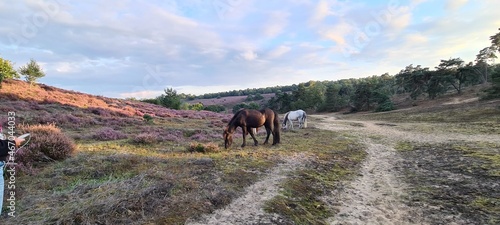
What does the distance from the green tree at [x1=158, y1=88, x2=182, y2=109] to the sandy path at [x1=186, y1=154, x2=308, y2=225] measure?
52496 millimetres

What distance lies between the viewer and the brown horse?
499 inches

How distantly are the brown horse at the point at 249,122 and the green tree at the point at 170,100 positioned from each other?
1833 inches

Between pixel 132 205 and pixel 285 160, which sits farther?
pixel 285 160

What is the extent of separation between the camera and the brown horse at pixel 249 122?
41.5 ft

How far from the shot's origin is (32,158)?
25.1 feet

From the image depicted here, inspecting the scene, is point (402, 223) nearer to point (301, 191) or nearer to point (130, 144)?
point (301, 191)

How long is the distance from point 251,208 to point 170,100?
181 feet

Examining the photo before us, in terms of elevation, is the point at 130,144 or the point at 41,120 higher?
the point at 41,120

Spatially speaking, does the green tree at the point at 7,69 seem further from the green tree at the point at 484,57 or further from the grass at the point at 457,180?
the green tree at the point at 484,57

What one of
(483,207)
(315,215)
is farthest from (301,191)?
(483,207)

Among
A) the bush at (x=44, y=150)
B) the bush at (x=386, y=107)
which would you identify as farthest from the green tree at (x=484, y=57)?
the bush at (x=44, y=150)

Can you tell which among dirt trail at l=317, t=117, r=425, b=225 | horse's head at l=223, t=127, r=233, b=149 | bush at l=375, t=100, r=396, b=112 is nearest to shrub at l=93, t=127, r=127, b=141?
horse's head at l=223, t=127, r=233, b=149

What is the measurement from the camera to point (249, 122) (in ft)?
43.1

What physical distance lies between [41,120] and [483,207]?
21.7 m
